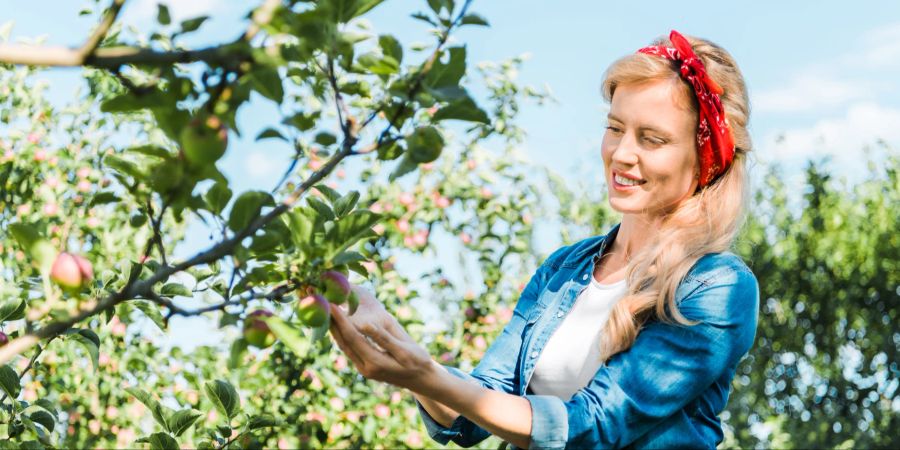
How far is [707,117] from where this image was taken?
167 centimetres

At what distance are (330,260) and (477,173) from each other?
261 cm

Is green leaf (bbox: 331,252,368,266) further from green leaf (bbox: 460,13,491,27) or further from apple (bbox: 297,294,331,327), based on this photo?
green leaf (bbox: 460,13,491,27)

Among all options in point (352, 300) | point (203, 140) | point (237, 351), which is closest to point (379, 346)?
point (352, 300)

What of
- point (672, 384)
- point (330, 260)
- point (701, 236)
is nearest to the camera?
point (330, 260)

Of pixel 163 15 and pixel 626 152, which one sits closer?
pixel 163 15

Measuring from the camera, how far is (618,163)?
5.45ft

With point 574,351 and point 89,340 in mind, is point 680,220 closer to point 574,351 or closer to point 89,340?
point 574,351

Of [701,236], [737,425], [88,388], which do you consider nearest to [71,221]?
[88,388]

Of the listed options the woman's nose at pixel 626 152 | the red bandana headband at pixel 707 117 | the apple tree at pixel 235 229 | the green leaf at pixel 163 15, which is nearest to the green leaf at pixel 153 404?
the apple tree at pixel 235 229

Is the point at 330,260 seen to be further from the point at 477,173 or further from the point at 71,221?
the point at 71,221

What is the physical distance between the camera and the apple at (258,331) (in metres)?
1.02

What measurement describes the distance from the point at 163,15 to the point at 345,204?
33 cm

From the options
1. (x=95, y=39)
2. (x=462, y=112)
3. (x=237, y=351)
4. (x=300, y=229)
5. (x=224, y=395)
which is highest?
(x=95, y=39)

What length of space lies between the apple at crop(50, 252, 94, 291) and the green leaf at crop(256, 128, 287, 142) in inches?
8.6
